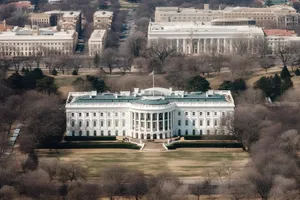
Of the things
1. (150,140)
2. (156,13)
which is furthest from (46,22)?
(150,140)

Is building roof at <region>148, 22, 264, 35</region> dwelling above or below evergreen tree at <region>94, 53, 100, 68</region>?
below

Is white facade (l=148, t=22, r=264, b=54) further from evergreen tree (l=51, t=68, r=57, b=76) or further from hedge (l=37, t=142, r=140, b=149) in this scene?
hedge (l=37, t=142, r=140, b=149)

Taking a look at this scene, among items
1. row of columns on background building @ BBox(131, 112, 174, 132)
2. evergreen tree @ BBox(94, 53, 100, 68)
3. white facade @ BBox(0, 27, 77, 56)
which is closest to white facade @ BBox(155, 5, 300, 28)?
white facade @ BBox(0, 27, 77, 56)

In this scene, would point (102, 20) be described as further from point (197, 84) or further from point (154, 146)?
point (154, 146)

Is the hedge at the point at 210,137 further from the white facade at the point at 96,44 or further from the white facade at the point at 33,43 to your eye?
the white facade at the point at 33,43

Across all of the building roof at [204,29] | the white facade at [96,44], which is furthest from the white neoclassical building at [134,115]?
the building roof at [204,29]

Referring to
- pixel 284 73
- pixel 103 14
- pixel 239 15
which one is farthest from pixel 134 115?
pixel 239 15

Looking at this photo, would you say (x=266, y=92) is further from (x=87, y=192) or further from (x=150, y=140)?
(x=87, y=192)
